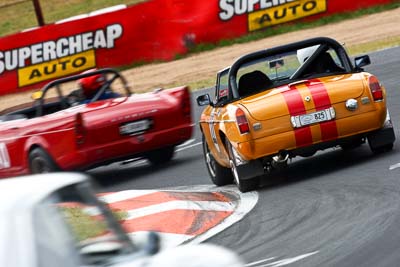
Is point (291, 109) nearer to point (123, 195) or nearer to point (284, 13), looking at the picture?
point (123, 195)

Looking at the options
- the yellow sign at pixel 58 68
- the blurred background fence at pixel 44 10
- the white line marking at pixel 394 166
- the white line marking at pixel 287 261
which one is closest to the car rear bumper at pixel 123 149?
the white line marking at pixel 394 166

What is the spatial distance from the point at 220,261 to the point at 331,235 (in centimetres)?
372

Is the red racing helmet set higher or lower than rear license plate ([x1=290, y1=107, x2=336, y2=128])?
higher

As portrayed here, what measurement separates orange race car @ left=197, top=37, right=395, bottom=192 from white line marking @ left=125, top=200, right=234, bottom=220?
0.45 metres

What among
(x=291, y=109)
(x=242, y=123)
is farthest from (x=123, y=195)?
(x=291, y=109)

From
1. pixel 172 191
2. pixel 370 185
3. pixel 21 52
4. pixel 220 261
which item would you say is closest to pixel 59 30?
pixel 21 52

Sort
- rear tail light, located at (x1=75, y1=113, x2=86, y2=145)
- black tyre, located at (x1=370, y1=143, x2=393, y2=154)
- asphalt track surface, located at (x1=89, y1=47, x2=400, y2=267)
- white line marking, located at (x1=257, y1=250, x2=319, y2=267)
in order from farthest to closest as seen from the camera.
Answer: rear tail light, located at (x1=75, y1=113, x2=86, y2=145) < black tyre, located at (x1=370, y1=143, x2=393, y2=154) < asphalt track surface, located at (x1=89, y1=47, x2=400, y2=267) < white line marking, located at (x1=257, y1=250, x2=319, y2=267)

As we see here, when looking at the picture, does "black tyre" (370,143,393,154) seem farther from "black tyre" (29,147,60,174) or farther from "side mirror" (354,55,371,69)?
"black tyre" (29,147,60,174)

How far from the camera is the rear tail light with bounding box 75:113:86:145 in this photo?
13.8 m

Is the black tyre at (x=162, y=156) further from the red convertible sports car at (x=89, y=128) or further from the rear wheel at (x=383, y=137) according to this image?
the rear wheel at (x=383, y=137)

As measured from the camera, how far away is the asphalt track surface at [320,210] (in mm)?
8305

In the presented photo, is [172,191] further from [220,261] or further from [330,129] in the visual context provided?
[220,261]

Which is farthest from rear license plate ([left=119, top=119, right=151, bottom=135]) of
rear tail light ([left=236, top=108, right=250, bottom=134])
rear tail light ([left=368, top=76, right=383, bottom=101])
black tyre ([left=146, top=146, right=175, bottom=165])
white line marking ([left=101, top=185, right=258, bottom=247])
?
rear tail light ([left=368, top=76, right=383, bottom=101])

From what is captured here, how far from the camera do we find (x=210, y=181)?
13211 millimetres
